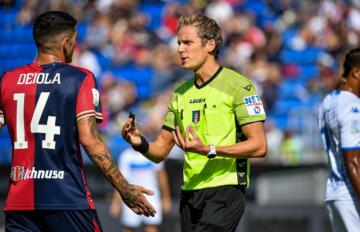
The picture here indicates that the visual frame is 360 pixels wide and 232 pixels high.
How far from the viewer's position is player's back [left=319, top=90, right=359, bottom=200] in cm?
751

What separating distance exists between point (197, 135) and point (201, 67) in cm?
67

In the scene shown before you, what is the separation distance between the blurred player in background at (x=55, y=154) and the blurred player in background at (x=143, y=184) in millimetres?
8172

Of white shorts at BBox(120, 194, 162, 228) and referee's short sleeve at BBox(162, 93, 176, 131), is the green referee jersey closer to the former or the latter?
referee's short sleeve at BBox(162, 93, 176, 131)

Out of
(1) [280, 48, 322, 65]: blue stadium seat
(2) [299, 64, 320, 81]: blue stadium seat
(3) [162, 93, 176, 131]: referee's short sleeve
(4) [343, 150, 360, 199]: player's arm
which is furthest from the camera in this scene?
(1) [280, 48, 322, 65]: blue stadium seat

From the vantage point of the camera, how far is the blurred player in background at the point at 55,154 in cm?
597

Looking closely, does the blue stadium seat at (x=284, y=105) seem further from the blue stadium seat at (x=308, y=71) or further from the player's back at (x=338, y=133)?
the player's back at (x=338, y=133)

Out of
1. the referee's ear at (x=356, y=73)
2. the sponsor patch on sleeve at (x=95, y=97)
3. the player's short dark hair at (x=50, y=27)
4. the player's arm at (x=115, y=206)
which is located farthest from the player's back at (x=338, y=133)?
the player's arm at (x=115, y=206)

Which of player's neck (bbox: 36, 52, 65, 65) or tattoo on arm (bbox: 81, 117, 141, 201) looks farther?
player's neck (bbox: 36, 52, 65, 65)

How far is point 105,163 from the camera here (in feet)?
20.0

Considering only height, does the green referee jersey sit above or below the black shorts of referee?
above

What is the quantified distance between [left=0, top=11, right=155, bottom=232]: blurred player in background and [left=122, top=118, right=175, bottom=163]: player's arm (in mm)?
639

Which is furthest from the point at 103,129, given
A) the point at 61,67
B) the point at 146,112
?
the point at 61,67

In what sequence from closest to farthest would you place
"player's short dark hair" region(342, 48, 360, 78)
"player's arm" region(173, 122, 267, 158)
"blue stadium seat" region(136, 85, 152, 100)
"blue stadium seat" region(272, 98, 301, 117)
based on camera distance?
"player's arm" region(173, 122, 267, 158) < "player's short dark hair" region(342, 48, 360, 78) < "blue stadium seat" region(136, 85, 152, 100) < "blue stadium seat" region(272, 98, 301, 117)

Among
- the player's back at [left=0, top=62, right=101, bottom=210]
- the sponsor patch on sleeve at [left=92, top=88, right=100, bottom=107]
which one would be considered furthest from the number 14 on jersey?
the sponsor patch on sleeve at [left=92, top=88, right=100, bottom=107]
